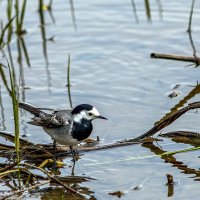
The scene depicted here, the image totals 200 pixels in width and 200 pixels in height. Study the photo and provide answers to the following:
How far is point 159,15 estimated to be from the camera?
513 inches

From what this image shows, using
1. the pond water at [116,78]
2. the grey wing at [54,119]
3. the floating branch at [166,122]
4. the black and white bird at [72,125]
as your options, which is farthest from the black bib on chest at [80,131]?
the floating branch at [166,122]

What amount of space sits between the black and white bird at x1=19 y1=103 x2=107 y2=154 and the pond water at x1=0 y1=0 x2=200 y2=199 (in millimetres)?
283

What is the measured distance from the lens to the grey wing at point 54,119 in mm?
8383

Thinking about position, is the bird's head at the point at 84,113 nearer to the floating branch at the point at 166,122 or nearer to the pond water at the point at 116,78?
the pond water at the point at 116,78

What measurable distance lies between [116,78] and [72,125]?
2614 millimetres

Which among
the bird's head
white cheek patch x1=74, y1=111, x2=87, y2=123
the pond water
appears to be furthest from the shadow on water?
white cheek patch x1=74, y1=111, x2=87, y2=123

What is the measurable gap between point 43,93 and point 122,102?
1203 millimetres

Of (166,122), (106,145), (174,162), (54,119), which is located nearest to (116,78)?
(166,122)

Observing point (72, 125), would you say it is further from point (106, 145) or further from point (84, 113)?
point (106, 145)

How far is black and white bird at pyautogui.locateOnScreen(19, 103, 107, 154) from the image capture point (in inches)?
325

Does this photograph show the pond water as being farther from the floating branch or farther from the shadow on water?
the floating branch

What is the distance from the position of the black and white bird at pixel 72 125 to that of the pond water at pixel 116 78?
0.93ft

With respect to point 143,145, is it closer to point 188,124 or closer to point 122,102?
point 188,124

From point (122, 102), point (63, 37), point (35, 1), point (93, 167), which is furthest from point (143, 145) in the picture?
point (35, 1)
